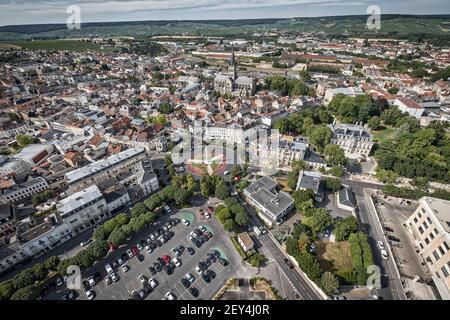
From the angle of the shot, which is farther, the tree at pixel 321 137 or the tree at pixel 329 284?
the tree at pixel 321 137

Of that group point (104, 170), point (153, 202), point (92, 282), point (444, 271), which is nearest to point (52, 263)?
point (92, 282)

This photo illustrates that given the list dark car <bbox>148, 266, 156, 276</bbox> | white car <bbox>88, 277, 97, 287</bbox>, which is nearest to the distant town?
dark car <bbox>148, 266, 156, 276</bbox>

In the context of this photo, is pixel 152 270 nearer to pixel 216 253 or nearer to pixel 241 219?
pixel 216 253

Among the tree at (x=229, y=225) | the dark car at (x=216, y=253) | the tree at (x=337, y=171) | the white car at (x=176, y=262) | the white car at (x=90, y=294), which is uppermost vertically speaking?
Result: the tree at (x=337, y=171)

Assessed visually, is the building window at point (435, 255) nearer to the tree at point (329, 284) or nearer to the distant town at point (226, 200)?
the distant town at point (226, 200)

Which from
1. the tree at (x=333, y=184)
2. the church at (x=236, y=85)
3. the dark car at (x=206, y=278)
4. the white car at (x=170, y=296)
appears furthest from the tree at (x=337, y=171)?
the church at (x=236, y=85)

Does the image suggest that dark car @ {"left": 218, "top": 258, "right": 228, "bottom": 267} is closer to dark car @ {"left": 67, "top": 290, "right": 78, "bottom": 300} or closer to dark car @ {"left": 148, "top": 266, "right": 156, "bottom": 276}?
dark car @ {"left": 148, "top": 266, "right": 156, "bottom": 276}
